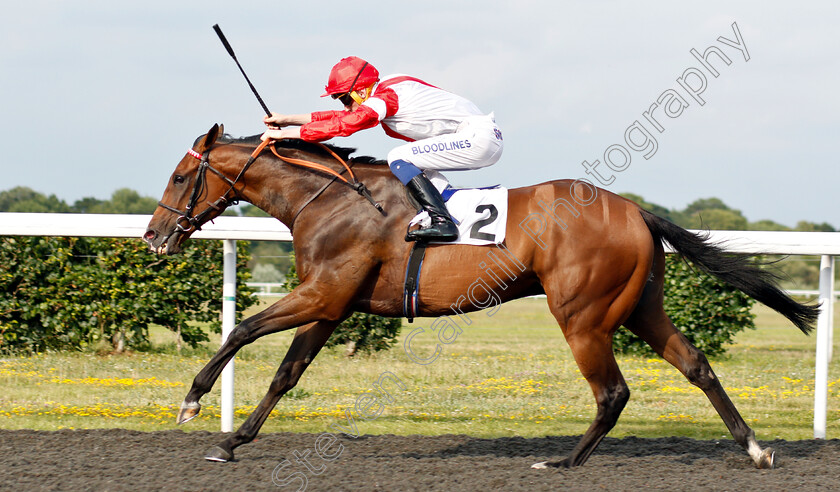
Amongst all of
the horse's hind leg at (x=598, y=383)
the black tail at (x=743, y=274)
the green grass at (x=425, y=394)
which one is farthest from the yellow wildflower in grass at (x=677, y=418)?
the horse's hind leg at (x=598, y=383)

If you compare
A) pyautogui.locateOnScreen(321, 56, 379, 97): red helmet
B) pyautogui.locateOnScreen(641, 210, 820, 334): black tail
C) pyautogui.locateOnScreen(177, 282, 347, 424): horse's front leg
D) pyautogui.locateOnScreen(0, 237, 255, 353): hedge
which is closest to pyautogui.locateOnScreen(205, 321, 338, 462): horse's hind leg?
pyautogui.locateOnScreen(177, 282, 347, 424): horse's front leg

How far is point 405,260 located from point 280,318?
0.68 metres

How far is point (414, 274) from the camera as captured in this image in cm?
404

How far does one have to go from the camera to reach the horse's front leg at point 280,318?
398 cm

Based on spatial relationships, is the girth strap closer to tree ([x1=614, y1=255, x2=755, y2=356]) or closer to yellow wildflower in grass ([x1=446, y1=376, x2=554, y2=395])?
yellow wildflower in grass ([x1=446, y1=376, x2=554, y2=395])

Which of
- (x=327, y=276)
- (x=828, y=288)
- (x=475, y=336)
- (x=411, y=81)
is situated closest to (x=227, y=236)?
(x=327, y=276)

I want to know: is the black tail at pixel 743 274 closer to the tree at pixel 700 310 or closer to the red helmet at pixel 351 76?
the red helmet at pixel 351 76

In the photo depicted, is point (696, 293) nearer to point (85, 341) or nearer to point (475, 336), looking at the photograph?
point (475, 336)

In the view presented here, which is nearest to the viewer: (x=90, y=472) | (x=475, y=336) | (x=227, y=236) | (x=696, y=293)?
(x=90, y=472)

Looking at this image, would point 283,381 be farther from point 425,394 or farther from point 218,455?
point 425,394

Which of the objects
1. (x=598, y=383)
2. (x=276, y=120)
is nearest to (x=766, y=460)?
(x=598, y=383)

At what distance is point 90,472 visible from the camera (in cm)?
366

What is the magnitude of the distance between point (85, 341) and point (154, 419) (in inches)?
119

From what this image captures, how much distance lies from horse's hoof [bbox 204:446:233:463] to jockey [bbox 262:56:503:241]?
139 centimetres
